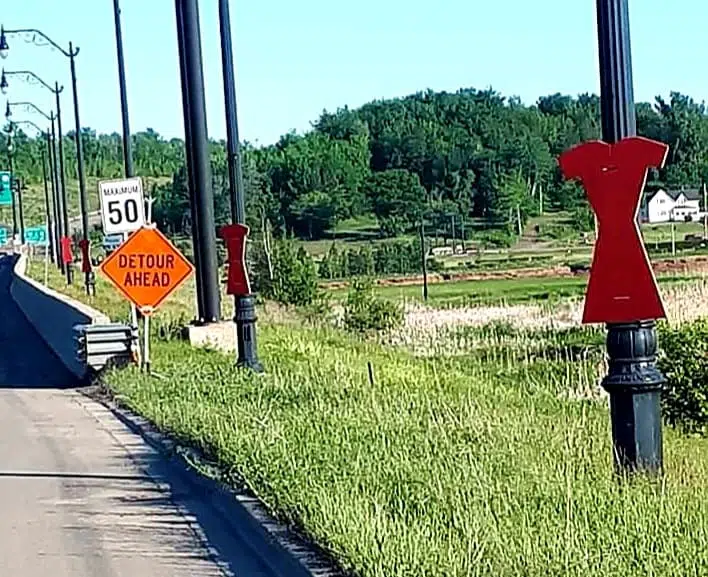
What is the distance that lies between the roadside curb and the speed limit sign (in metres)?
7.84

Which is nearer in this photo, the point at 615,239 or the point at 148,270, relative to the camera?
the point at 615,239

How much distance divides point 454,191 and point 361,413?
106 metres

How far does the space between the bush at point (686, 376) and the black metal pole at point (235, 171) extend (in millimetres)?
6177

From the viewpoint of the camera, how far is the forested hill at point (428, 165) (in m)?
112

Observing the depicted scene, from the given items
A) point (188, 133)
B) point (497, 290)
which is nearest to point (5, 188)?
point (497, 290)

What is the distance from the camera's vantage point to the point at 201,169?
23719mm

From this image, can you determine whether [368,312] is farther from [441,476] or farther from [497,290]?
[441,476]

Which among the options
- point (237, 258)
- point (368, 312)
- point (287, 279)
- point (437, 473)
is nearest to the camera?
point (437, 473)

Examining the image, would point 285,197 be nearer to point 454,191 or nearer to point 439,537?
point 454,191

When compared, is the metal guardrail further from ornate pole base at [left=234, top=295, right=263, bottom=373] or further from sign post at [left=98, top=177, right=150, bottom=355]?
ornate pole base at [left=234, top=295, right=263, bottom=373]

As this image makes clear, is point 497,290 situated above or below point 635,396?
below

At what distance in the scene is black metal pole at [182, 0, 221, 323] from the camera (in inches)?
899

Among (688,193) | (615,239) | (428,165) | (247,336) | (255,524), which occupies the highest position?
(428,165)

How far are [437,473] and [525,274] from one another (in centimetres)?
7958
